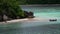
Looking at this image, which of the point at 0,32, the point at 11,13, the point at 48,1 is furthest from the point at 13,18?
the point at 48,1

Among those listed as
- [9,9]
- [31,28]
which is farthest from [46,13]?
[31,28]

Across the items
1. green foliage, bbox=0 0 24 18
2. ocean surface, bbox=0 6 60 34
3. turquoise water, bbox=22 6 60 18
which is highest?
green foliage, bbox=0 0 24 18

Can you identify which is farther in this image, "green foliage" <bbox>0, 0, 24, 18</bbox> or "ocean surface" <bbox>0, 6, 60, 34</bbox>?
"green foliage" <bbox>0, 0, 24, 18</bbox>

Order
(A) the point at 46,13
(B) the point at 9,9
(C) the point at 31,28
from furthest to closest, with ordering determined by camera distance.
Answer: (A) the point at 46,13
(B) the point at 9,9
(C) the point at 31,28

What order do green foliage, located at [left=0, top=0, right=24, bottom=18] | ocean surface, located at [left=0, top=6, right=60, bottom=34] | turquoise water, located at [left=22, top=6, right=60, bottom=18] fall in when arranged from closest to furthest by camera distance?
1. ocean surface, located at [left=0, top=6, right=60, bottom=34]
2. green foliage, located at [left=0, top=0, right=24, bottom=18]
3. turquoise water, located at [left=22, top=6, right=60, bottom=18]

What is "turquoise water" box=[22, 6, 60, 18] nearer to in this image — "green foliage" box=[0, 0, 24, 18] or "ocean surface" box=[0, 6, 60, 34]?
"green foliage" box=[0, 0, 24, 18]

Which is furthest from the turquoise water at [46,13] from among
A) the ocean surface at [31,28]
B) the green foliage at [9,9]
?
the ocean surface at [31,28]

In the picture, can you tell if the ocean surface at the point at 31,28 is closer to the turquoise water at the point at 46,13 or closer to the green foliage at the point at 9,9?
the green foliage at the point at 9,9

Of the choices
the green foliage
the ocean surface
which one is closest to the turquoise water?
the green foliage

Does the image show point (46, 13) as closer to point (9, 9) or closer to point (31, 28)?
point (9, 9)

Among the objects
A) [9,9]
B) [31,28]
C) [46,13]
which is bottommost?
[46,13]

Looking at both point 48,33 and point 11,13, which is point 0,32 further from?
point 11,13

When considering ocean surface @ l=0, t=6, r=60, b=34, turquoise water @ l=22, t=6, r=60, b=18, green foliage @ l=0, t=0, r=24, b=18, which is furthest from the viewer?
turquoise water @ l=22, t=6, r=60, b=18

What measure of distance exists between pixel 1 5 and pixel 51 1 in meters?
36.5
